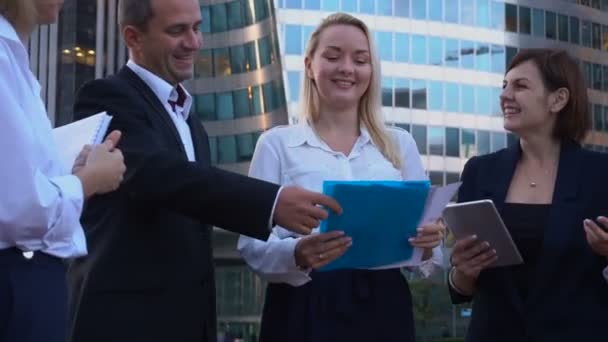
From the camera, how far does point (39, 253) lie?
8.66 feet

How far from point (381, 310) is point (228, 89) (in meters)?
45.7

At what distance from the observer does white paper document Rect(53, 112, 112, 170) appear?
3.03 m

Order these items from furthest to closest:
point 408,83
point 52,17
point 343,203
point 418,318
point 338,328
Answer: point 408,83 → point 418,318 → point 338,328 → point 343,203 → point 52,17

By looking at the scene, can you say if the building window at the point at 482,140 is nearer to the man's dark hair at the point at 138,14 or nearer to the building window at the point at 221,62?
the building window at the point at 221,62

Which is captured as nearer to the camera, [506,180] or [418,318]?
[506,180]

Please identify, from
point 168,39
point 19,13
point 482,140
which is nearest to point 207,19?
point 482,140

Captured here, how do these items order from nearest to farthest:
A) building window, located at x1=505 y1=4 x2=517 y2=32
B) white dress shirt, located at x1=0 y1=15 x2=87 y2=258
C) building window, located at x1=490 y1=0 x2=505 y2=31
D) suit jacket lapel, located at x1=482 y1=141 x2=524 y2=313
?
white dress shirt, located at x1=0 y1=15 x2=87 y2=258 < suit jacket lapel, located at x1=482 y1=141 x2=524 y2=313 < building window, located at x1=490 y1=0 x2=505 y2=31 < building window, located at x1=505 y1=4 x2=517 y2=32

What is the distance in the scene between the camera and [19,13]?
8.88 feet

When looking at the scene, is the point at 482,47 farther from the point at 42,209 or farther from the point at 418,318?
the point at 42,209

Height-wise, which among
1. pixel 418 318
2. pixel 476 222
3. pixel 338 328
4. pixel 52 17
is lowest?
pixel 418 318

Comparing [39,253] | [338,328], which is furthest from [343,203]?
[39,253]

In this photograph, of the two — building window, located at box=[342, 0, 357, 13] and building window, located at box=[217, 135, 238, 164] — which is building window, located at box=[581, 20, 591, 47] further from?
building window, located at box=[217, 135, 238, 164]

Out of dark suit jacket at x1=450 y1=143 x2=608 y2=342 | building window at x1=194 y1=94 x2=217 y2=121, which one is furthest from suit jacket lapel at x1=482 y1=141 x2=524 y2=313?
building window at x1=194 y1=94 x2=217 y2=121

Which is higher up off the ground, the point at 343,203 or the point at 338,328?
the point at 343,203
